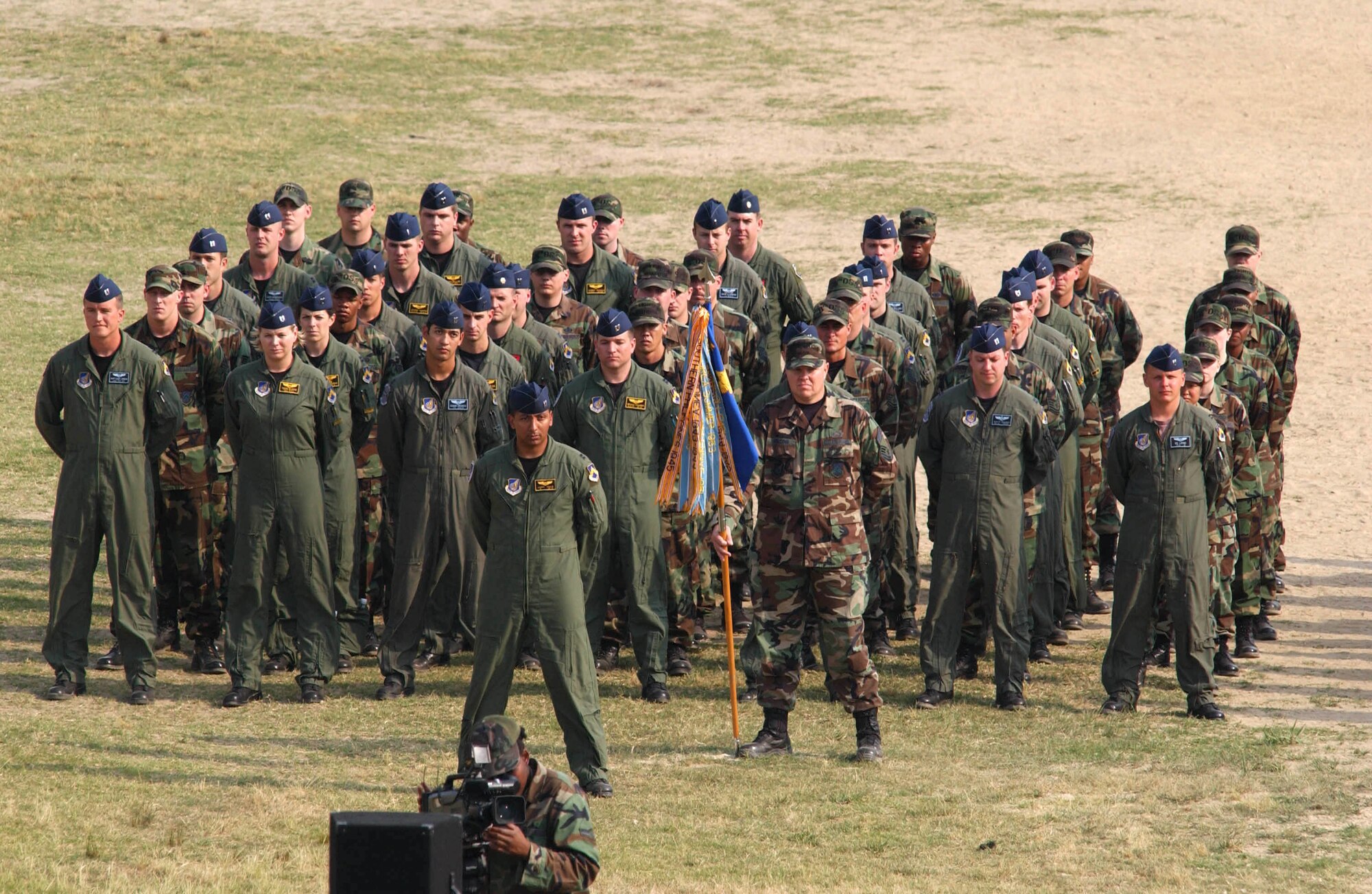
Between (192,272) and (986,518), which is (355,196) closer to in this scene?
(192,272)

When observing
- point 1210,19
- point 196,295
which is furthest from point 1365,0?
point 196,295

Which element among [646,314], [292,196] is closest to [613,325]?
[646,314]

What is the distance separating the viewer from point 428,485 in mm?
11727

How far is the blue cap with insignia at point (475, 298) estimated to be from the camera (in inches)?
473

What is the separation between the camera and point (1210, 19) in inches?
1427

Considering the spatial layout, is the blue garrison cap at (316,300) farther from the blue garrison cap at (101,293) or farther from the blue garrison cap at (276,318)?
the blue garrison cap at (101,293)

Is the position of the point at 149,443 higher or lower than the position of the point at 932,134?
lower

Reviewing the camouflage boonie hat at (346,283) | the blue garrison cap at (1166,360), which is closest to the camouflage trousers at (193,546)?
the camouflage boonie hat at (346,283)

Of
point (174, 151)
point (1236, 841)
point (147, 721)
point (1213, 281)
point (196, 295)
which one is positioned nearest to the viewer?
point (1236, 841)

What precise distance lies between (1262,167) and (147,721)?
2171 centimetres

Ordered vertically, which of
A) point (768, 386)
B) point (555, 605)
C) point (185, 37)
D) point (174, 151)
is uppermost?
point (185, 37)

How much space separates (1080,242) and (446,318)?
17.8 feet

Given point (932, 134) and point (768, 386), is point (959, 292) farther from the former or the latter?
point (932, 134)

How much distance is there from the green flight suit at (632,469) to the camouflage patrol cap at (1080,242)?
4.15 m
